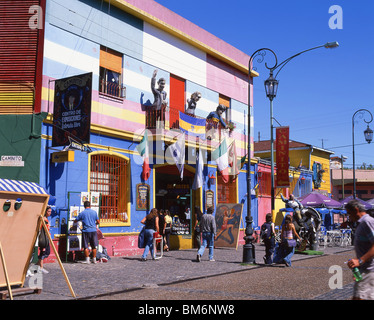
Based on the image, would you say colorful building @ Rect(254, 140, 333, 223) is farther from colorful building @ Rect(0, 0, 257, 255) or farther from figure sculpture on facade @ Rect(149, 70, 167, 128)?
figure sculpture on facade @ Rect(149, 70, 167, 128)

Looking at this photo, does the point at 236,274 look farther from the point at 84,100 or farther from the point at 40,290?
the point at 84,100

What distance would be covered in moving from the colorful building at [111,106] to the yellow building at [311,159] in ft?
50.8

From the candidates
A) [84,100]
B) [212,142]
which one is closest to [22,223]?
[84,100]

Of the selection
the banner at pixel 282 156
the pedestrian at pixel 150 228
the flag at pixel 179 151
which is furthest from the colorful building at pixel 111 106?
the banner at pixel 282 156

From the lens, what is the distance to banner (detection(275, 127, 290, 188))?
22308 millimetres

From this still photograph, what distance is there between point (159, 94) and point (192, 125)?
2035 millimetres

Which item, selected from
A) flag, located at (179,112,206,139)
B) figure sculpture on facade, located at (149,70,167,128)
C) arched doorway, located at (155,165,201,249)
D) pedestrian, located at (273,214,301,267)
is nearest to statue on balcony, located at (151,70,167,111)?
figure sculpture on facade, located at (149,70,167,128)

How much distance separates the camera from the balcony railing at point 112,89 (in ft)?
53.4

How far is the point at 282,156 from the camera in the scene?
22.9 meters

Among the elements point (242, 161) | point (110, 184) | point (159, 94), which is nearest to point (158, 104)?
point (159, 94)

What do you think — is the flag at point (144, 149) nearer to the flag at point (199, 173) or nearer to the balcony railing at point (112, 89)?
the balcony railing at point (112, 89)

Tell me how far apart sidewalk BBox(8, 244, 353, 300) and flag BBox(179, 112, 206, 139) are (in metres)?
5.18

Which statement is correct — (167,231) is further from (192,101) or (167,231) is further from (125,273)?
(125,273)
